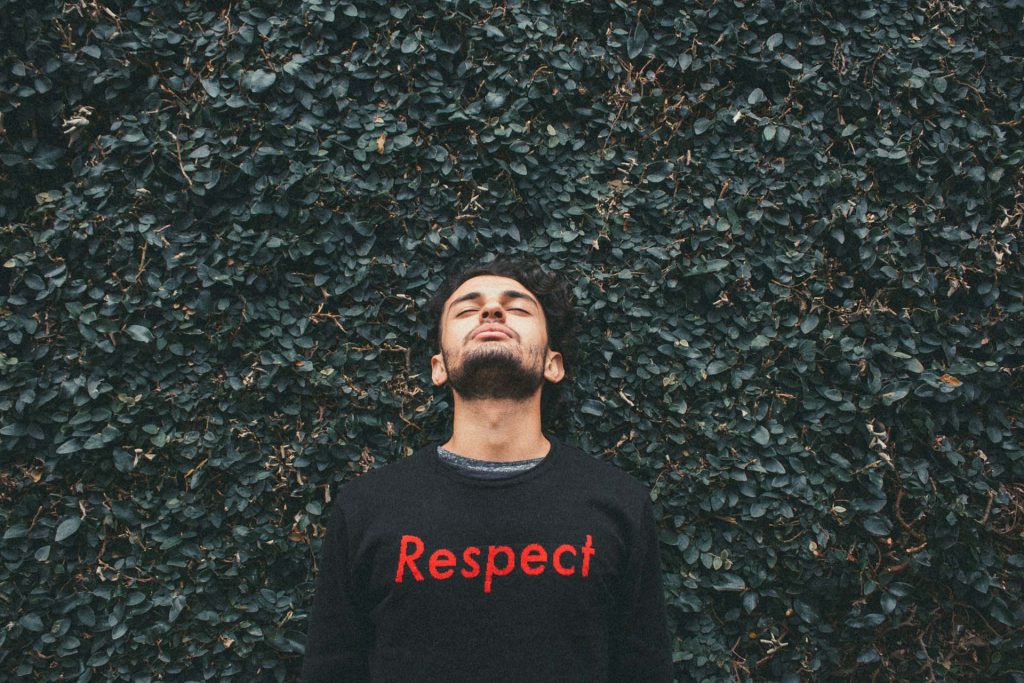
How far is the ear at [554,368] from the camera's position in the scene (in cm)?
256

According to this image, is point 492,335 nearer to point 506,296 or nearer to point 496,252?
point 506,296

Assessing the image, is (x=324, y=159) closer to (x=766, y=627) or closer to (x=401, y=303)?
(x=401, y=303)

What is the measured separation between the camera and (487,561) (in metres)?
2.12

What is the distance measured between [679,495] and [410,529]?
1217 mm

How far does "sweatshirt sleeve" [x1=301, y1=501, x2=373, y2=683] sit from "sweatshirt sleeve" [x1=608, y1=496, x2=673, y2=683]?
87 cm

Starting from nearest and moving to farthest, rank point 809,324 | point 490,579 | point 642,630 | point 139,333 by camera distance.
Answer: point 490,579 → point 642,630 → point 139,333 → point 809,324

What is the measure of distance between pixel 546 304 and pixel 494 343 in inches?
16.9

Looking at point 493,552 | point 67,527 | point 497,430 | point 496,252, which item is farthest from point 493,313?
point 67,527

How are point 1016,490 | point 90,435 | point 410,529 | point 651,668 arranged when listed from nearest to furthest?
point 410,529, point 651,668, point 90,435, point 1016,490

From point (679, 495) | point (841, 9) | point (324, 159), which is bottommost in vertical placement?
point (679, 495)

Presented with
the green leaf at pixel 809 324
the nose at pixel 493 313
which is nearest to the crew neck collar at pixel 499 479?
the nose at pixel 493 313

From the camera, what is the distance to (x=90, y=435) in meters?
2.73

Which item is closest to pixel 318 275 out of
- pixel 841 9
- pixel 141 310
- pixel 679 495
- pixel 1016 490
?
pixel 141 310

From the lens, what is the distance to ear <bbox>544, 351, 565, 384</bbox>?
2561 mm
